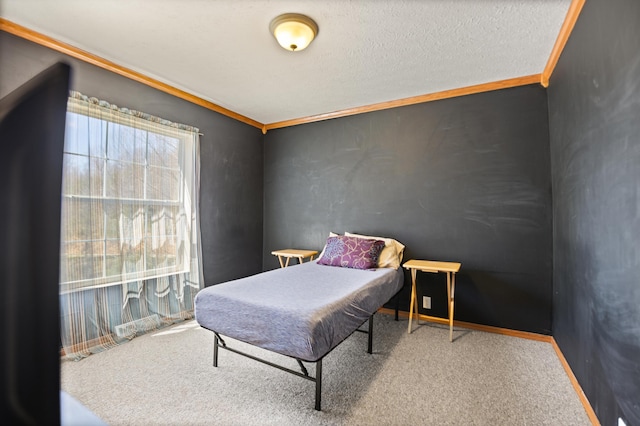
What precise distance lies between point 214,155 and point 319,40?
1.91 meters

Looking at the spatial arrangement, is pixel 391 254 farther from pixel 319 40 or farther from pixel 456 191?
pixel 319 40

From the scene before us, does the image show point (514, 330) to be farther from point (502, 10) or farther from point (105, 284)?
point (105, 284)

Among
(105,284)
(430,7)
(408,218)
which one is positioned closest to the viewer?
(430,7)

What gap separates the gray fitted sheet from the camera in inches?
64.4

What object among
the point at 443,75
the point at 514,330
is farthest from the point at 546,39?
the point at 514,330

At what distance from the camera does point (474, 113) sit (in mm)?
3020

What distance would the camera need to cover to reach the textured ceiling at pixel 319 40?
74.7 inches

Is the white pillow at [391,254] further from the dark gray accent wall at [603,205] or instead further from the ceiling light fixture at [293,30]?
the ceiling light fixture at [293,30]

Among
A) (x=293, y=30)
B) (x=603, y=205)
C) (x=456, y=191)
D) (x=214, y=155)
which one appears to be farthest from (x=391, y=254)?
(x=214, y=155)

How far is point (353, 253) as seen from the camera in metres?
3.04

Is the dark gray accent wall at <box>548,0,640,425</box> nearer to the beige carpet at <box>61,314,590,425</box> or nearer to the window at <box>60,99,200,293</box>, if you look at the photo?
the beige carpet at <box>61,314,590,425</box>

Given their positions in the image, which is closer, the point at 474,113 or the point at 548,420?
the point at 548,420

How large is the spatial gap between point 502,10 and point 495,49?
48 cm

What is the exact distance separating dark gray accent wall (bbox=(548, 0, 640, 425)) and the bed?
4.25 feet
